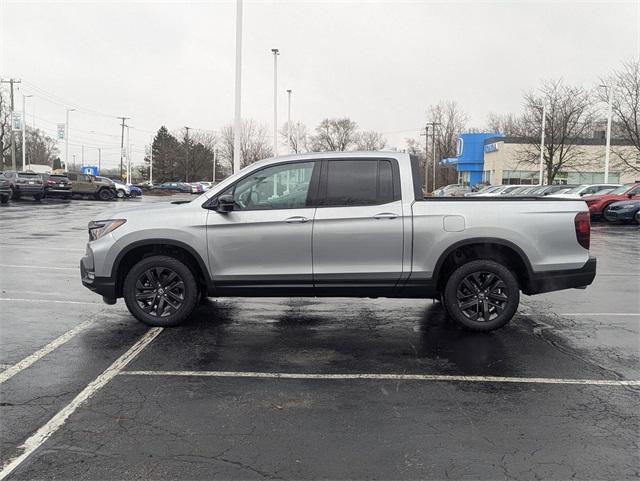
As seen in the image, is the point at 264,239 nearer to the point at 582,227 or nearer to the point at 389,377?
the point at 389,377

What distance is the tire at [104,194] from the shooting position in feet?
141

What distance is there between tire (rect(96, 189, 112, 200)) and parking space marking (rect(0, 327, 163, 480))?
131ft

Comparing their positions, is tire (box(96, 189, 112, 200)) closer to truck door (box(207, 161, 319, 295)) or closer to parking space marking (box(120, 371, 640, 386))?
truck door (box(207, 161, 319, 295))

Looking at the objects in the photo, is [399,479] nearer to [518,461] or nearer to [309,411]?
[518,461]

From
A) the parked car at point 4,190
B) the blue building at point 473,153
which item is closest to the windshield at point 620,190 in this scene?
the parked car at point 4,190

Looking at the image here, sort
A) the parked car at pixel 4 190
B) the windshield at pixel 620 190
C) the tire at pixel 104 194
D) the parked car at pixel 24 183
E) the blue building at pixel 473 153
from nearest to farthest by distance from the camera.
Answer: the windshield at pixel 620 190, the parked car at pixel 4 190, the parked car at pixel 24 183, the tire at pixel 104 194, the blue building at pixel 473 153

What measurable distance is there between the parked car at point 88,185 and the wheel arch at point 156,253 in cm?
3902

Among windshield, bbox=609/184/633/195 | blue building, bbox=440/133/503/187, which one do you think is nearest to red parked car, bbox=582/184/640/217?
windshield, bbox=609/184/633/195

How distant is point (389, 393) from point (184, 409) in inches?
61.8

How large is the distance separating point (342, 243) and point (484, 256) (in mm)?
1593

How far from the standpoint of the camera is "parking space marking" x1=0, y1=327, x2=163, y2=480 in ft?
11.2

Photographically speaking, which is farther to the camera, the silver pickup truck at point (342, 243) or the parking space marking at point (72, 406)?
the silver pickup truck at point (342, 243)

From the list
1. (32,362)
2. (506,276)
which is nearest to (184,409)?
(32,362)

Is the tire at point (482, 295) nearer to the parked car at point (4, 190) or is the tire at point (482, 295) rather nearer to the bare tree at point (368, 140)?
the parked car at point (4, 190)
